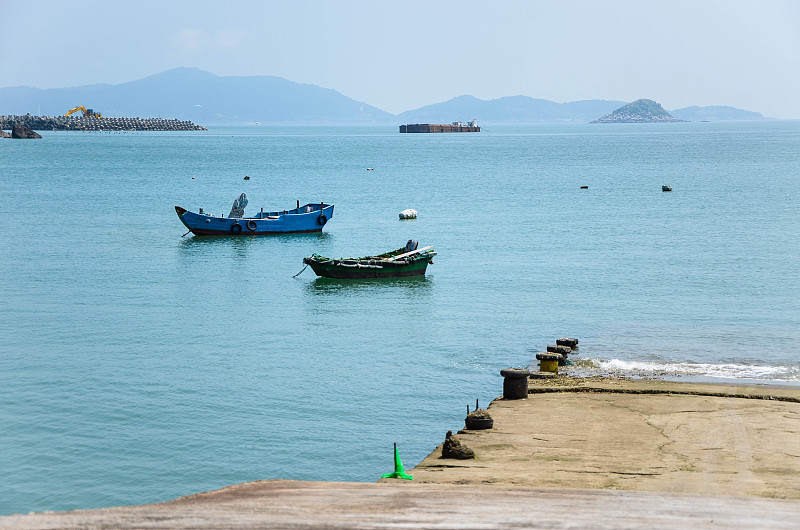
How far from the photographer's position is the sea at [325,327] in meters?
21.5

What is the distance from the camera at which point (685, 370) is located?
26.9 metres

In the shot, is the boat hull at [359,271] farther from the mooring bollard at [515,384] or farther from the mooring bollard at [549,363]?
the mooring bollard at [515,384]

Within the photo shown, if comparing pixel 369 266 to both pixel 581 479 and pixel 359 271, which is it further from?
pixel 581 479

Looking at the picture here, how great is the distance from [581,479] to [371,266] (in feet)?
94.9

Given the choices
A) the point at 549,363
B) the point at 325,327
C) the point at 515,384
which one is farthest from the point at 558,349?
the point at 325,327

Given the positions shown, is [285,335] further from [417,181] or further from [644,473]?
[417,181]

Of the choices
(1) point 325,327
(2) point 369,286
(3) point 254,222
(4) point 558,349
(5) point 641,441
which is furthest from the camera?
(3) point 254,222

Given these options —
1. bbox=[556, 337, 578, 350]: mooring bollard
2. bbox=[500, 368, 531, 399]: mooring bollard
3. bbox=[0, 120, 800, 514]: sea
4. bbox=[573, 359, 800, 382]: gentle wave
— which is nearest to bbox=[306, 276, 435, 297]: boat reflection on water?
bbox=[0, 120, 800, 514]: sea

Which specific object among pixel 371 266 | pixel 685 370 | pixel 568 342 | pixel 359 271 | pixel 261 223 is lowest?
pixel 685 370

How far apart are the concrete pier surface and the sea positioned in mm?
3309

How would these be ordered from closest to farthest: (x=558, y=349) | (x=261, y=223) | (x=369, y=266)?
(x=558, y=349)
(x=369, y=266)
(x=261, y=223)

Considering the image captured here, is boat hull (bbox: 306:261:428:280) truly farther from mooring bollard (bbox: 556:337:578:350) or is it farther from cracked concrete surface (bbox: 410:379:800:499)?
cracked concrete surface (bbox: 410:379:800:499)

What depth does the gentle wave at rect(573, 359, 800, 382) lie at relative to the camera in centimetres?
2625

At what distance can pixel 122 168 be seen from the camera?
136500 mm
